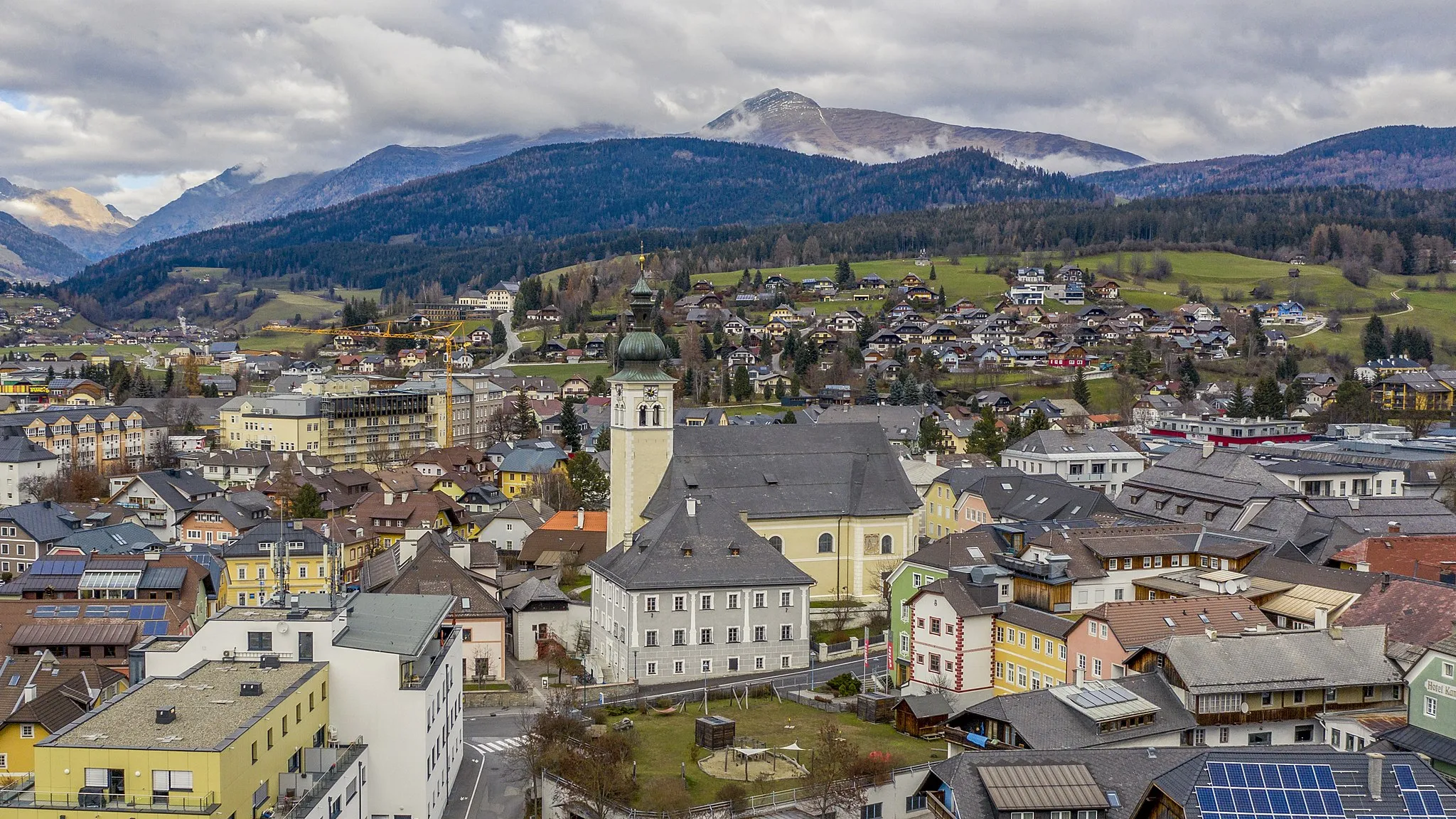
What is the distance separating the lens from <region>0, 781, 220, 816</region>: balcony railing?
27578mm

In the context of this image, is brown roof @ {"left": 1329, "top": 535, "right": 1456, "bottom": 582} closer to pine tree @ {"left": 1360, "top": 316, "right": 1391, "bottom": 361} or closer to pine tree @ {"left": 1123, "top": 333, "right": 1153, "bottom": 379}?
pine tree @ {"left": 1123, "top": 333, "right": 1153, "bottom": 379}

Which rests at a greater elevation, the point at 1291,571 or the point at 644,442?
the point at 644,442

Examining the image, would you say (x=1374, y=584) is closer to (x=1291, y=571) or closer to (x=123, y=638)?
(x=1291, y=571)

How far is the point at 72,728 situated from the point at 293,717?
15.9 ft

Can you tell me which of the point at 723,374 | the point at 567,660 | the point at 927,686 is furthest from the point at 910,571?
the point at 723,374

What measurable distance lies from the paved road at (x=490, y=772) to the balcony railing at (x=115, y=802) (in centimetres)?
1146

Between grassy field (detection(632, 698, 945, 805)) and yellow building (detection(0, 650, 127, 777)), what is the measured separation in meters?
16.6

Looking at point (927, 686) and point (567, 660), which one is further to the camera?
point (567, 660)

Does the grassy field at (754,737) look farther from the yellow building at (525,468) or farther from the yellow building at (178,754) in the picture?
the yellow building at (525,468)

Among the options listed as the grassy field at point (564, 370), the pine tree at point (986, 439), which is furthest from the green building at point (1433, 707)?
the grassy field at point (564, 370)

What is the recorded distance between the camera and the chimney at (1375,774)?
1096 inches

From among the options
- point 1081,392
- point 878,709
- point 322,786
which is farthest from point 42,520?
point 1081,392

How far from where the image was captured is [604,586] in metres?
55.1

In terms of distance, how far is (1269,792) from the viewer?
2761 cm
